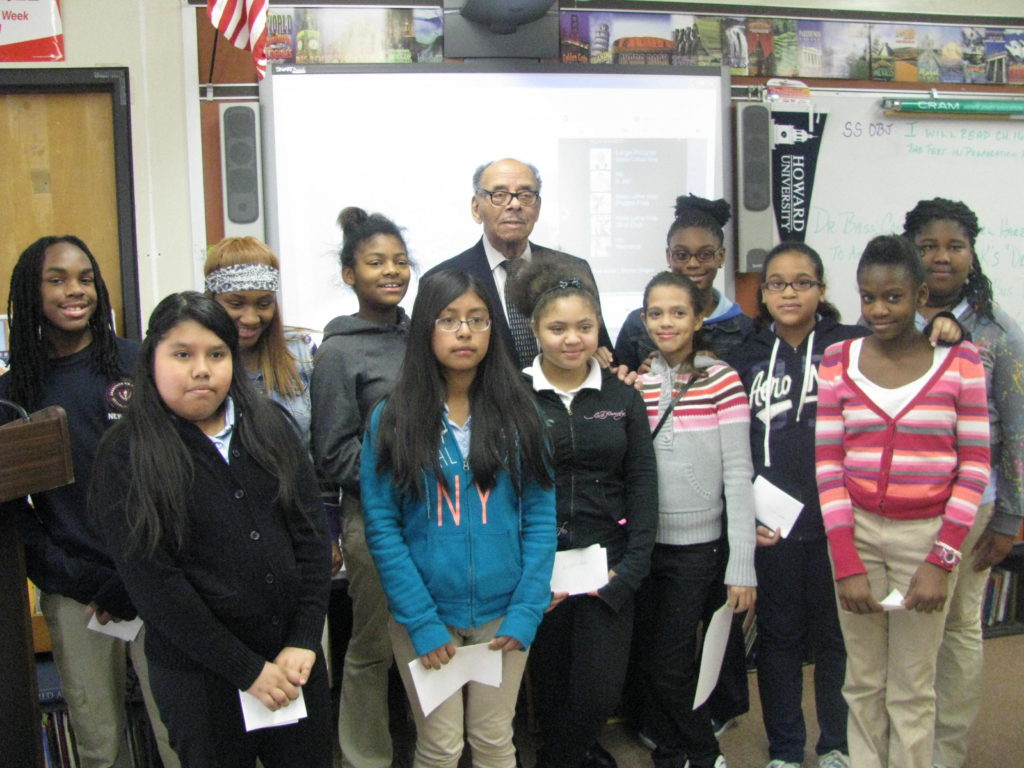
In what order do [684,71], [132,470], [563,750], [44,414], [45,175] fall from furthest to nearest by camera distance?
1. [684,71]
2. [45,175]
3. [563,750]
4. [44,414]
5. [132,470]

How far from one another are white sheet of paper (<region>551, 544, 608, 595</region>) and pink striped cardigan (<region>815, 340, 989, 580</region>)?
51 cm

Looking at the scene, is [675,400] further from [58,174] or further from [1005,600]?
[58,174]

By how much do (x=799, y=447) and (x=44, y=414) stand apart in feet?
5.32

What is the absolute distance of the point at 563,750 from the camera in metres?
2.01

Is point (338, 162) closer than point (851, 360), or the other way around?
point (851, 360)

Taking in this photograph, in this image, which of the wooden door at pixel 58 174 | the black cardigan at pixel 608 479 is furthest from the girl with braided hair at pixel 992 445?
the wooden door at pixel 58 174

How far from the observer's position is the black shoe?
2.25 m

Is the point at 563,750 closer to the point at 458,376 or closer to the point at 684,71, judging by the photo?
the point at 458,376

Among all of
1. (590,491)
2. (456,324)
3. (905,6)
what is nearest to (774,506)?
(590,491)

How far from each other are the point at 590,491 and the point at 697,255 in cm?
91

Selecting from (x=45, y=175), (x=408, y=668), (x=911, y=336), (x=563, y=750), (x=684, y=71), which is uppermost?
(x=684, y=71)

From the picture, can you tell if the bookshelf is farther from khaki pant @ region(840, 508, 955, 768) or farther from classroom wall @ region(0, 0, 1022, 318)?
classroom wall @ region(0, 0, 1022, 318)

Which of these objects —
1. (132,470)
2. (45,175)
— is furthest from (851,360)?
(45,175)

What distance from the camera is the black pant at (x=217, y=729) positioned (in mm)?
1465
